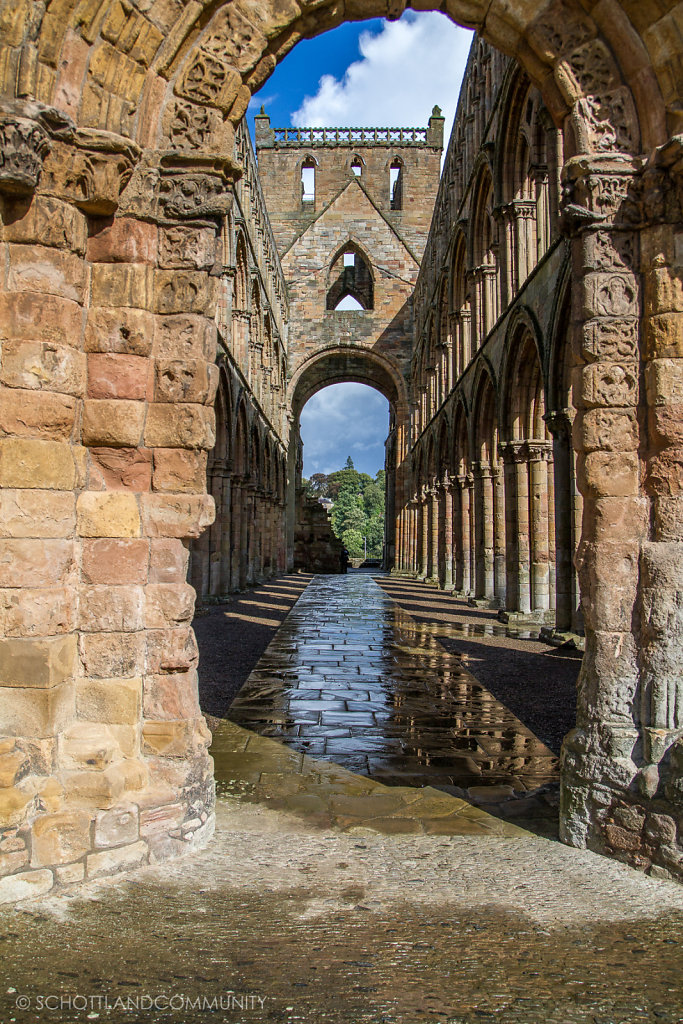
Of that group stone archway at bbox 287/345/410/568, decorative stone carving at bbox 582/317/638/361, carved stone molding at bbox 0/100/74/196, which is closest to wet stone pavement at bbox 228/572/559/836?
decorative stone carving at bbox 582/317/638/361

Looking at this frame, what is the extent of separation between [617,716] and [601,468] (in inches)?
47.9

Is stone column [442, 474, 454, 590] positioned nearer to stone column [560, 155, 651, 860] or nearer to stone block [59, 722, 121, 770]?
stone column [560, 155, 651, 860]

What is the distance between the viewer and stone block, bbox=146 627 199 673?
3.54 m

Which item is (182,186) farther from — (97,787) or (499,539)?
(499,539)

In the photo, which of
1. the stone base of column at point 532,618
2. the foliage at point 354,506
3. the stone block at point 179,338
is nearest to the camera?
the stone block at point 179,338

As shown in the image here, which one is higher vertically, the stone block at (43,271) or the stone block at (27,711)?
the stone block at (43,271)

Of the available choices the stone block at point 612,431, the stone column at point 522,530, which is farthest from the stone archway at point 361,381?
the stone block at point 612,431

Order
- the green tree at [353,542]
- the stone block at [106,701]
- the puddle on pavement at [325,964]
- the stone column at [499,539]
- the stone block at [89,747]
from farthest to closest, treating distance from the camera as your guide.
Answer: the green tree at [353,542] < the stone column at [499,539] < the stone block at [106,701] < the stone block at [89,747] < the puddle on pavement at [325,964]

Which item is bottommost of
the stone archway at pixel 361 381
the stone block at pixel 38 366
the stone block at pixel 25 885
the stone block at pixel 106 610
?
the stone block at pixel 25 885

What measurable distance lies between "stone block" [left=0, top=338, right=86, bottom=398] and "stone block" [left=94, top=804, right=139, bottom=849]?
6.38 ft

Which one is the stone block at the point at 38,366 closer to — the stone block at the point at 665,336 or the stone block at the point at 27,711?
the stone block at the point at 27,711

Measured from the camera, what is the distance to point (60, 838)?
3.19 metres

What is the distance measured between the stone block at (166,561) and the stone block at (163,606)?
0.13 feet

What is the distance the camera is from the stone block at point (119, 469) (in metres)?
3.57
